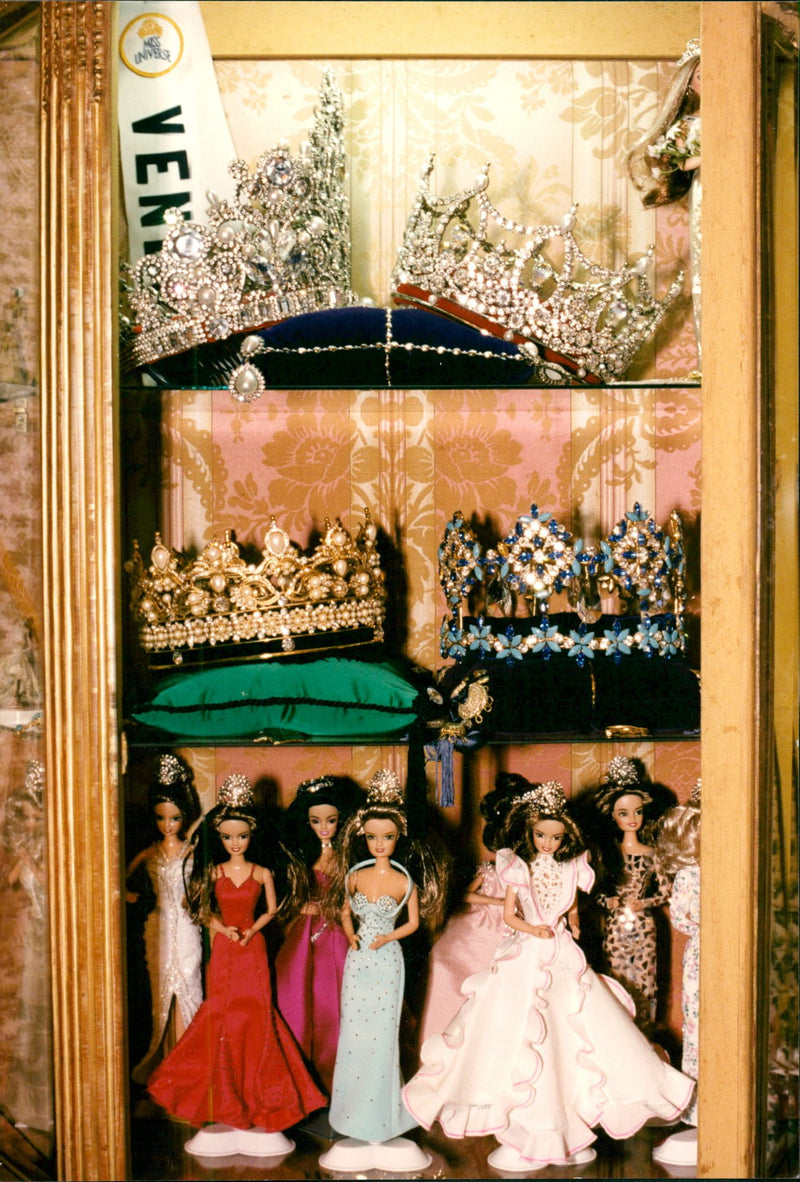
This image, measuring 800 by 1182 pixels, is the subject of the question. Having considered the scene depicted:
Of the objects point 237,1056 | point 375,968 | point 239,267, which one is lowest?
point 237,1056

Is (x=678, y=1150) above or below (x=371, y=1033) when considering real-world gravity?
below

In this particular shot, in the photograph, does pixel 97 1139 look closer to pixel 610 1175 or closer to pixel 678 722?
pixel 610 1175

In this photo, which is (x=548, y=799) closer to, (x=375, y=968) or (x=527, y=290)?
(x=375, y=968)

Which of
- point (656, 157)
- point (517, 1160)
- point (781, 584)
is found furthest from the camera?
point (656, 157)

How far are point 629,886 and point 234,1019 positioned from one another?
0.59 metres

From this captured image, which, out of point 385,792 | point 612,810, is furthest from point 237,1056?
point 612,810

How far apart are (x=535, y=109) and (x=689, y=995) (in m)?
1.28

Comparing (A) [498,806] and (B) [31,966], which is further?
(A) [498,806]

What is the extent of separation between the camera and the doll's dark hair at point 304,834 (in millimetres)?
1490

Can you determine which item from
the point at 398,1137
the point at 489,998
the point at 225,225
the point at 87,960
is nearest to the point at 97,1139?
the point at 87,960

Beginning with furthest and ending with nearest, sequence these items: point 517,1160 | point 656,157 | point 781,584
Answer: point 656,157 < point 517,1160 < point 781,584

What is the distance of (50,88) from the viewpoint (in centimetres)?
123

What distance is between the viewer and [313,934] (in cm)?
148

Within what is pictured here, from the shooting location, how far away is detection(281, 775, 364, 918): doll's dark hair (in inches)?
58.7
